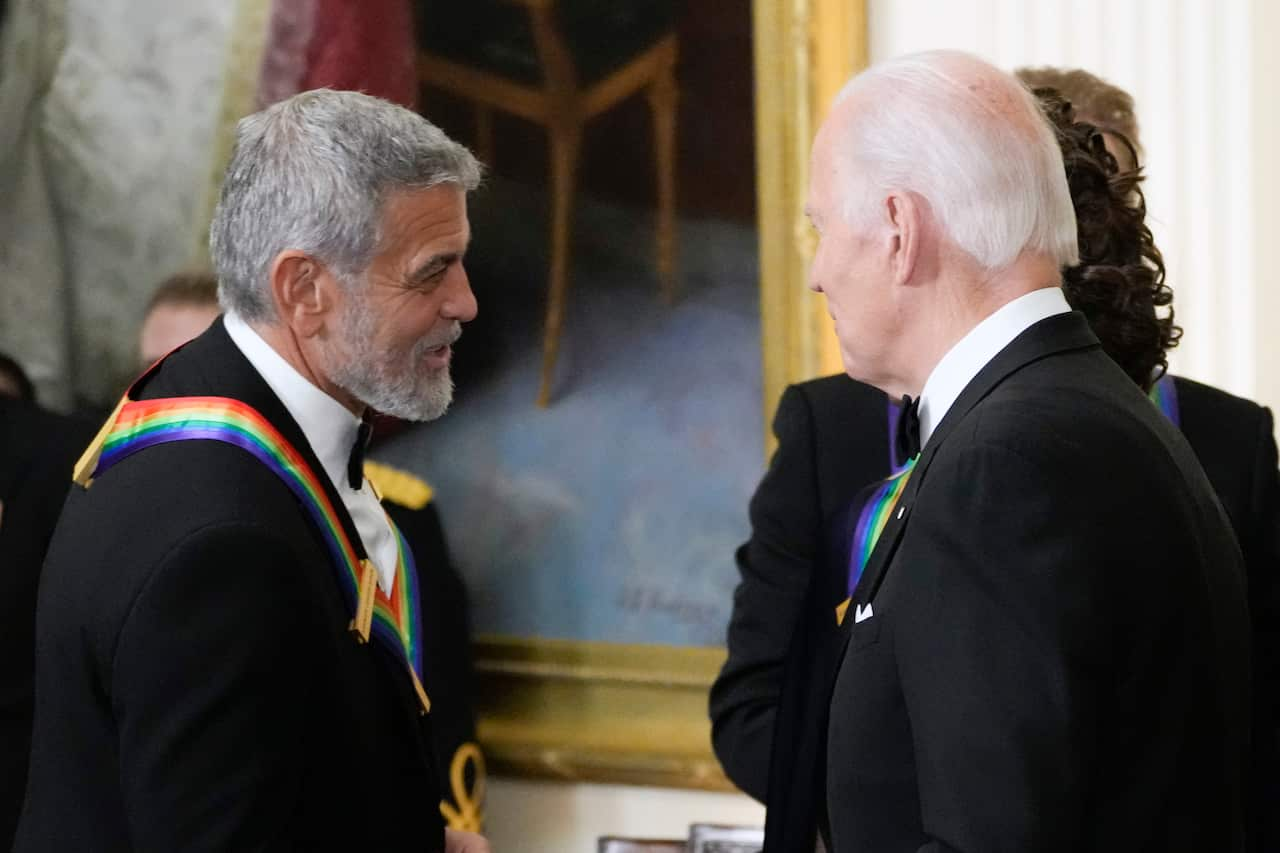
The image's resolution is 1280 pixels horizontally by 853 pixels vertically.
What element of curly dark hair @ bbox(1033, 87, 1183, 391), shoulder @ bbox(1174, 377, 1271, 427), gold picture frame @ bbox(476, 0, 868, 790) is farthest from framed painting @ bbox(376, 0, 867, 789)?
curly dark hair @ bbox(1033, 87, 1183, 391)

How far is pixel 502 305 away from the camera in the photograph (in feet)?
10.9

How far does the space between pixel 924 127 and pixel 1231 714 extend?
2.02 feet

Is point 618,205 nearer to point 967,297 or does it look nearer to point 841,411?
point 841,411

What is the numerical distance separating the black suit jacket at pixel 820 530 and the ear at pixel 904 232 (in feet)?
1.71

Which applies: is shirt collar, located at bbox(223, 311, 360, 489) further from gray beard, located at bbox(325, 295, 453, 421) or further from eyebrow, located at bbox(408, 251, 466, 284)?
eyebrow, located at bbox(408, 251, 466, 284)

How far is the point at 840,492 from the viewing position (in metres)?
2.04

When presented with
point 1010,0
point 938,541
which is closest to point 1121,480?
point 938,541

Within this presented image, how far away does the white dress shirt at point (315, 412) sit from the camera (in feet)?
6.11

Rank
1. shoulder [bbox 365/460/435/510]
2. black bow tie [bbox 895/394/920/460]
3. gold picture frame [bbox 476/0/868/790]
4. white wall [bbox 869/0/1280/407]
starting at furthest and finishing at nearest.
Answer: shoulder [bbox 365/460/435/510] < gold picture frame [bbox 476/0/868/790] < white wall [bbox 869/0/1280/407] < black bow tie [bbox 895/394/920/460]

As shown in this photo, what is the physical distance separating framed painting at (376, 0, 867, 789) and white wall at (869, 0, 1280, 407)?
560 mm

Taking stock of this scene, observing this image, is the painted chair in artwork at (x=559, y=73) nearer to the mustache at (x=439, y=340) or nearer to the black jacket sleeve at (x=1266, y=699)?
the mustache at (x=439, y=340)

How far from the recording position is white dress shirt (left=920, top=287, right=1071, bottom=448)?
147 cm

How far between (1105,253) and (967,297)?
35cm

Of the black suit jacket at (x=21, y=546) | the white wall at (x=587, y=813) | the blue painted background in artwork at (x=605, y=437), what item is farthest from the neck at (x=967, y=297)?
the black suit jacket at (x=21, y=546)
